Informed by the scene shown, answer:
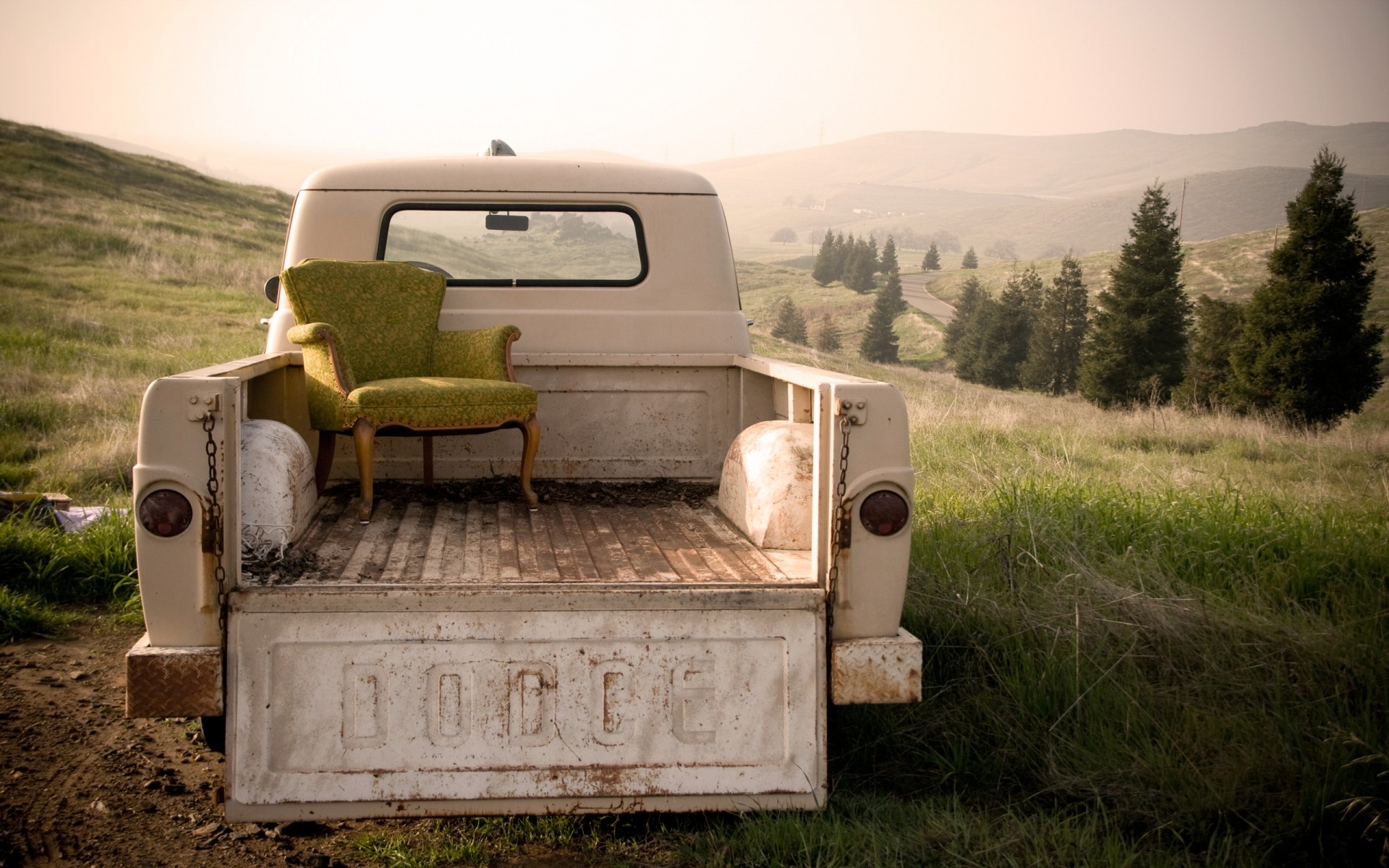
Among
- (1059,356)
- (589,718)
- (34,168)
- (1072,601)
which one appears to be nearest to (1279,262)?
(1059,356)

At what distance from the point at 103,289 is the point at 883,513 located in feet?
69.1

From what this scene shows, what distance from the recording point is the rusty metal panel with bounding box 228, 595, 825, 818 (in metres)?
2.29

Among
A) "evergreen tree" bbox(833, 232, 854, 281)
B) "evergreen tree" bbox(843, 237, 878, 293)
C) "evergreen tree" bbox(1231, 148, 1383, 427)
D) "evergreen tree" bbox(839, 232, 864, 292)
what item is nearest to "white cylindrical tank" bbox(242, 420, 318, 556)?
"evergreen tree" bbox(1231, 148, 1383, 427)

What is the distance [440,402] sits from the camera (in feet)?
12.5

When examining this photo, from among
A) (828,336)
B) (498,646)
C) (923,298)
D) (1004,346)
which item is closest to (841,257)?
(923,298)

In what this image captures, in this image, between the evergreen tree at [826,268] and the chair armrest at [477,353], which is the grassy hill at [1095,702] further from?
the evergreen tree at [826,268]

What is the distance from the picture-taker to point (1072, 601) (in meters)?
3.68

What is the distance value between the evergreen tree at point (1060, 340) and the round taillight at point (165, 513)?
57.2 metres

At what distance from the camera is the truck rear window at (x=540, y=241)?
4.33 metres

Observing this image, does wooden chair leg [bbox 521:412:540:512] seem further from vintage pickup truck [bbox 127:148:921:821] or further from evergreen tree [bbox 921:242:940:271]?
evergreen tree [bbox 921:242:940:271]

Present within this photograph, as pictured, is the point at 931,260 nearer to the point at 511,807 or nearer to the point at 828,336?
the point at 828,336

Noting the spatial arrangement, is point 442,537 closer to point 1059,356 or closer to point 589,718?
point 589,718

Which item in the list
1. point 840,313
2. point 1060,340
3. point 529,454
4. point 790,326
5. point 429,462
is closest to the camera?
point 529,454

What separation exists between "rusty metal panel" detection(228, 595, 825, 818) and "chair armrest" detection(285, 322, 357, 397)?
1595 millimetres
